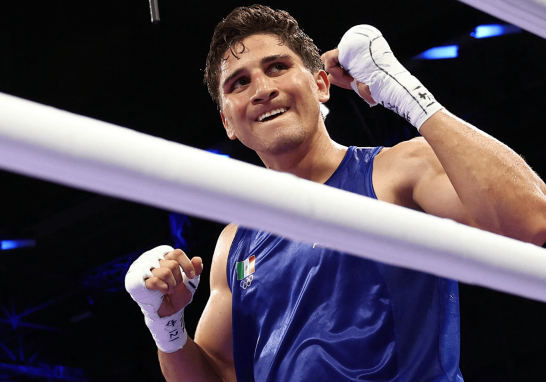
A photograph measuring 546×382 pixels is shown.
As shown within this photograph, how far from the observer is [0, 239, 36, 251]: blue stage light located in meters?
4.37

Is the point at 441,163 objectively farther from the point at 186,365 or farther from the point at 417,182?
the point at 186,365

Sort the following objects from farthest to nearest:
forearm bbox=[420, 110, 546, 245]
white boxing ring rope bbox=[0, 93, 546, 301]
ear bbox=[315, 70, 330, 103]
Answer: ear bbox=[315, 70, 330, 103]
forearm bbox=[420, 110, 546, 245]
white boxing ring rope bbox=[0, 93, 546, 301]

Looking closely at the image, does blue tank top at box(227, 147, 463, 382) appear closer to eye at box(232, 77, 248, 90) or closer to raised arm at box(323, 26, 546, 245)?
raised arm at box(323, 26, 546, 245)

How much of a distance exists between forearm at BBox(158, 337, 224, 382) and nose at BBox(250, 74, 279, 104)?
0.66 m

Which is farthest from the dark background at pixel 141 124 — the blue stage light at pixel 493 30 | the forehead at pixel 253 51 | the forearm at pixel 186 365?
the forearm at pixel 186 365

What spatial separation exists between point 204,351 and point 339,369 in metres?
0.50

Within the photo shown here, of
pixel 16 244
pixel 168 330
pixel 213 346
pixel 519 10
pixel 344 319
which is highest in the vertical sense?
pixel 519 10

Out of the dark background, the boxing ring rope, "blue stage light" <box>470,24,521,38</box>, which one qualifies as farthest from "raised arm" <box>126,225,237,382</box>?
"blue stage light" <box>470,24,521,38</box>

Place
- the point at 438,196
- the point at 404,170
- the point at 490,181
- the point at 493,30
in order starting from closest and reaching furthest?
the point at 490,181, the point at 438,196, the point at 404,170, the point at 493,30

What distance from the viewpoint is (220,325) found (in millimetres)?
1592

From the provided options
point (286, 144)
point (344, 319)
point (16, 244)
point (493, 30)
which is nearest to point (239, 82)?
point (286, 144)

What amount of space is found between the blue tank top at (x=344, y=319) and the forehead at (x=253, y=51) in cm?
38

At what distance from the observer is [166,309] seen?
56.2 inches

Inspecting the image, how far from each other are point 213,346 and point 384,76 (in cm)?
87
